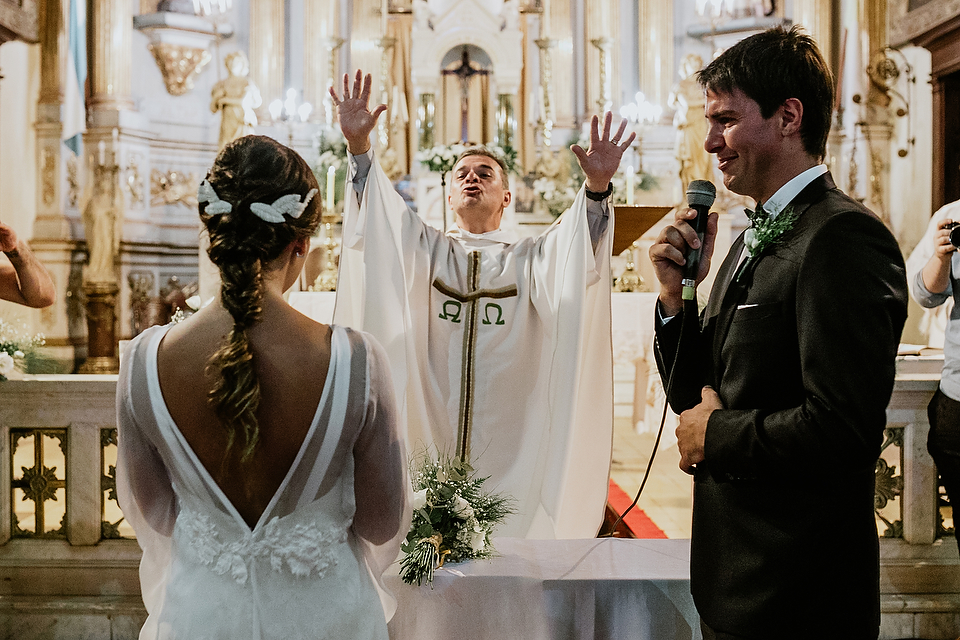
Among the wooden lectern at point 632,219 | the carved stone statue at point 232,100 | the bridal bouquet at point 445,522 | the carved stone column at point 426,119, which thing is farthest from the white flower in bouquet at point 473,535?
the carved stone statue at point 232,100

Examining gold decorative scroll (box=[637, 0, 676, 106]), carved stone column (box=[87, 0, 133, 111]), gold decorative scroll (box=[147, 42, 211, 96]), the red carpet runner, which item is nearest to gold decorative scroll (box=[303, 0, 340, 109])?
gold decorative scroll (box=[147, 42, 211, 96])

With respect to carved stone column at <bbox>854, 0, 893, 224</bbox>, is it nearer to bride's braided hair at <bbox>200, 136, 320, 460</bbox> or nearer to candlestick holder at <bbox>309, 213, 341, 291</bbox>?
candlestick holder at <bbox>309, 213, 341, 291</bbox>

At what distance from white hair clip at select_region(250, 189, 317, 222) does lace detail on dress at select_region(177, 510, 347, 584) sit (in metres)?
0.52

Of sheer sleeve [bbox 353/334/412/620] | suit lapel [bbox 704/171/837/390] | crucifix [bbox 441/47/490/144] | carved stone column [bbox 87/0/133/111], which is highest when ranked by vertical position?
carved stone column [bbox 87/0/133/111]

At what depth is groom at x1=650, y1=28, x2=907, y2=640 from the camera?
1.32 metres

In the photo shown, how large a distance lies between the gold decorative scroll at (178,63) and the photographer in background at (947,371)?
904 cm

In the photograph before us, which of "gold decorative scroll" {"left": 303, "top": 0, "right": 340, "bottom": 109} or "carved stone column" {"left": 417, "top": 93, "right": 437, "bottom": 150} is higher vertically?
"gold decorative scroll" {"left": 303, "top": 0, "right": 340, "bottom": 109}

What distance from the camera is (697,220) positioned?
176 cm

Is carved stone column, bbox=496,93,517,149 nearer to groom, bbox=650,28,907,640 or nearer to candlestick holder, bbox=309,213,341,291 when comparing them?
candlestick holder, bbox=309,213,341,291

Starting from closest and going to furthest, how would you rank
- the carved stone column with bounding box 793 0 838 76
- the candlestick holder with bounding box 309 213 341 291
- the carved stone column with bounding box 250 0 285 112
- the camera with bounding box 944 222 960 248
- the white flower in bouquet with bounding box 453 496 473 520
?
1. the white flower in bouquet with bounding box 453 496 473 520
2. the camera with bounding box 944 222 960 248
3. the candlestick holder with bounding box 309 213 341 291
4. the carved stone column with bounding box 793 0 838 76
5. the carved stone column with bounding box 250 0 285 112

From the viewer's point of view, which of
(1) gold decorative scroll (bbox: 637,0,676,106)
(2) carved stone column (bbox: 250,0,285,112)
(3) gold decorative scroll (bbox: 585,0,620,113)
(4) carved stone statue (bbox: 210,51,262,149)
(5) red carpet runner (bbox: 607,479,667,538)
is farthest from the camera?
(2) carved stone column (bbox: 250,0,285,112)

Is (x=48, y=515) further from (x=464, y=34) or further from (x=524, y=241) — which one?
(x=464, y=34)

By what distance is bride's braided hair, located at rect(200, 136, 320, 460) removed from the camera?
142 centimetres

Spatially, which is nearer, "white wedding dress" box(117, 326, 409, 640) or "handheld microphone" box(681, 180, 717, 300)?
"white wedding dress" box(117, 326, 409, 640)
